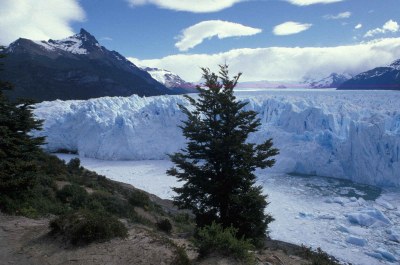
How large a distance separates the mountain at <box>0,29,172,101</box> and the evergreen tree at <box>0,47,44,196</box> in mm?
57060

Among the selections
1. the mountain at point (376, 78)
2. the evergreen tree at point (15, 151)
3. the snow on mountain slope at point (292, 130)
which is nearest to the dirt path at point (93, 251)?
the evergreen tree at point (15, 151)

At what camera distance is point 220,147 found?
32.8ft

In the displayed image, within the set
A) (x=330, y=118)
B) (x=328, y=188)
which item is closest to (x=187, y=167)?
(x=328, y=188)

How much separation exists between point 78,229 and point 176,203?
4565 mm

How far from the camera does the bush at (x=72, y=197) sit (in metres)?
12.6

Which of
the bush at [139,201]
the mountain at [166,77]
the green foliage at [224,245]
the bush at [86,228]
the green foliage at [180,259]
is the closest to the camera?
the green foliage at [180,259]

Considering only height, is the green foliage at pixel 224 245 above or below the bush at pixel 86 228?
below

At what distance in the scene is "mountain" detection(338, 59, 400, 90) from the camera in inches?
1919

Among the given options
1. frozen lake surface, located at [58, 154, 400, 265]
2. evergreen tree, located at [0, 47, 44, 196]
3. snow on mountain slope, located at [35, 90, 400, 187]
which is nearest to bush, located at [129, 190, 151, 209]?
evergreen tree, located at [0, 47, 44, 196]

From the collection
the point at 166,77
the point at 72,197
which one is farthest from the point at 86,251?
the point at 166,77

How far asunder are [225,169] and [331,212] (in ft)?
38.8

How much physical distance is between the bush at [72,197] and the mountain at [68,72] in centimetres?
5664

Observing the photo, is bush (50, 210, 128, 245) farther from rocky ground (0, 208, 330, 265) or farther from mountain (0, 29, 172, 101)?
mountain (0, 29, 172, 101)

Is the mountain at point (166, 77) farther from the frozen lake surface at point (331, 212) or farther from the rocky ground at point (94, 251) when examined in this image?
the rocky ground at point (94, 251)
